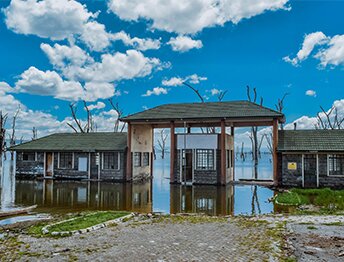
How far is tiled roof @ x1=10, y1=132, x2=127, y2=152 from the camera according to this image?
27453 mm

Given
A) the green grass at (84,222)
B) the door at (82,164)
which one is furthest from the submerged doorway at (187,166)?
the green grass at (84,222)

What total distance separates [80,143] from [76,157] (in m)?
1.36

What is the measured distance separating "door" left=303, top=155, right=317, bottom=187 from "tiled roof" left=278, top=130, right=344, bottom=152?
0.74 m

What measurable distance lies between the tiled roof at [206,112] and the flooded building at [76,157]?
3.20m

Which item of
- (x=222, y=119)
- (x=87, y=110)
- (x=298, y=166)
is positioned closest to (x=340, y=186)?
(x=298, y=166)

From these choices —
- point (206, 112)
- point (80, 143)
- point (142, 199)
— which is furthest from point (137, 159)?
point (142, 199)

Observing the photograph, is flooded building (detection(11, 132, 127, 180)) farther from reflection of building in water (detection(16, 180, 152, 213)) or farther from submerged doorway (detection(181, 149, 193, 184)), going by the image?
submerged doorway (detection(181, 149, 193, 184))

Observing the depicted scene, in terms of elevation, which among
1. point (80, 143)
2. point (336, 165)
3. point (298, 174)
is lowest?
point (298, 174)

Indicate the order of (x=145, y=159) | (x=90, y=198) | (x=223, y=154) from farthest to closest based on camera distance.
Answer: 1. (x=145, y=159)
2. (x=223, y=154)
3. (x=90, y=198)

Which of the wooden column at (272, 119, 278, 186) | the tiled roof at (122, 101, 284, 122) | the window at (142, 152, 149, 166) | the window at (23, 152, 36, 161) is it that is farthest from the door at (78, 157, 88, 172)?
the wooden column at (272, 119, 278, 186)

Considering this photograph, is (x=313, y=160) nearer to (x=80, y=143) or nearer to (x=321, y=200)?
(x=321, y=200)

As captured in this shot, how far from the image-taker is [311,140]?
22.6 metres

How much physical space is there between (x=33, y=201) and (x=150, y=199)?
5.67m

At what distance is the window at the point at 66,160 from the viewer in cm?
2841
